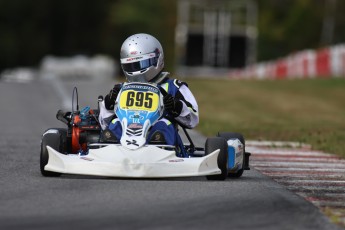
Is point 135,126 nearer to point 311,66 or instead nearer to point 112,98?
point 112,98

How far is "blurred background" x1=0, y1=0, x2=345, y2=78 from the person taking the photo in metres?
56.4

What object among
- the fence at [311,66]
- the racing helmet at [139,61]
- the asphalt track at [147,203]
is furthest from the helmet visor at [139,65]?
the fence at [311,66]

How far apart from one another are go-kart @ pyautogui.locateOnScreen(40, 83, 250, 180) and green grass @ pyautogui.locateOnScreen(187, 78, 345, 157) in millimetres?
4260

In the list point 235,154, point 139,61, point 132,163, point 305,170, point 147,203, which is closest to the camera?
point 147,203

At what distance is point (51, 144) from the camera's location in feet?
38.4

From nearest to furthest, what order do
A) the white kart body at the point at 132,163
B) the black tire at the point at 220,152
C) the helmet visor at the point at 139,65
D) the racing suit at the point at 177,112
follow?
1. the white kart body at the point at 132,163
2. the black tire at the point at 220,152
3. the racing suit at the point at 177,112
4. the helmet visor at the point at 139,65

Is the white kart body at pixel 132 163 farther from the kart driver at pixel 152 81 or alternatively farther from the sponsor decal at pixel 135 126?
the kart driver at pixel 152 81

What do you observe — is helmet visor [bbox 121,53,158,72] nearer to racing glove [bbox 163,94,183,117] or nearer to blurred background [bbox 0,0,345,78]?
racing glove [bbox 163,94,183,117]

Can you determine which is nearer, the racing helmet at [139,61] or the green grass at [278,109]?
the racing helmet at [139,61]

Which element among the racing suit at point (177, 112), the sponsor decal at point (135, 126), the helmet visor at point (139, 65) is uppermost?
the helmet visor at point (139, 65)

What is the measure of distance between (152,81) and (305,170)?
74.3 inches

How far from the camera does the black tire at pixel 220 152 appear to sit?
1145 cm

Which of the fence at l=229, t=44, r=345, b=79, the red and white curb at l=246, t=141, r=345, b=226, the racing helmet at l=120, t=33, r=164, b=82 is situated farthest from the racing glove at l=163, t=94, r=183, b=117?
the fence at l=229, t=44, r=345, b=79

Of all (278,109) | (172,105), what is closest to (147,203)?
(172,105)
